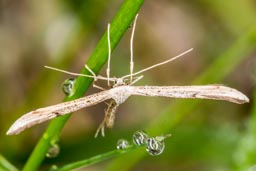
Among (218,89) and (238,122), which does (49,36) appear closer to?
(238,122)

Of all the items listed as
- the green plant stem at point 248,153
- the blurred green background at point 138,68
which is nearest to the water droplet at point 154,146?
the green plant stem at point 248,153

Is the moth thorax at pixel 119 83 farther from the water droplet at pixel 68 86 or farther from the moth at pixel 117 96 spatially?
the water droplet at pixel 68 86

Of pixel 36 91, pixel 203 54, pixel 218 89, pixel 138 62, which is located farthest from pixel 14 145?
pixel 218 89

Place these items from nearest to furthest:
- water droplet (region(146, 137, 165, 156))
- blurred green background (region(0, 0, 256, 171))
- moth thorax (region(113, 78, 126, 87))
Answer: water droplet (region(146, 137, 165, 156)) → moth thorax (region(113, 78, 126, 87)) → blurred green background (region(0, 0, 256, 171))

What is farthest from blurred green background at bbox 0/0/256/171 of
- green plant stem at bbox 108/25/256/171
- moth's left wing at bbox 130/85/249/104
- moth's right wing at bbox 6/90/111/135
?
moth's right wing at bbox 6/90/111/135

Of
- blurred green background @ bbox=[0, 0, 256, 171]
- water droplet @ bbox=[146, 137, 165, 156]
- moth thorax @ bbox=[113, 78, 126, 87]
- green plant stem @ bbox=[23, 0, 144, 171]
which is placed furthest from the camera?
blurred green background @ bbox=[0, 0, 256, 171]

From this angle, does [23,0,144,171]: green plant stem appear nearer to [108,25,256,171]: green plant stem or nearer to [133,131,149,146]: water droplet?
[133,131,149,146]: water droplet
